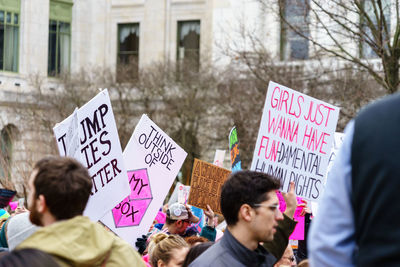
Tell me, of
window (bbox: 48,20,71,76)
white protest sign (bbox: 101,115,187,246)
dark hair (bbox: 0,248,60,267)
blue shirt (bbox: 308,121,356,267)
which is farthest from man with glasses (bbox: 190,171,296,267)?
window (bbox: 48,20,71,76)

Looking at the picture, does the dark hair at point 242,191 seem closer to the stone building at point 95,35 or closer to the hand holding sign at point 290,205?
the hand holding sign at point 290,205

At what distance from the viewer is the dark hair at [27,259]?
2792 millimetres

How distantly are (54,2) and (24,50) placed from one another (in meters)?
2.87

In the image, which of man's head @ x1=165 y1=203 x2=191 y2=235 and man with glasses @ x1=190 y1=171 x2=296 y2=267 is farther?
man's head @ x1=165 y1=203 x2=191 y2=235

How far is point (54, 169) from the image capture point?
11.3 feet

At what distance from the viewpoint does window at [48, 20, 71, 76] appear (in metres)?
37.0

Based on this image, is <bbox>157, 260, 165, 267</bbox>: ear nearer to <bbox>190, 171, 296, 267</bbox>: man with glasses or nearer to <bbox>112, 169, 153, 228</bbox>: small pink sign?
<bbox>190, 171, 296, 267</bbox>: man with glasses

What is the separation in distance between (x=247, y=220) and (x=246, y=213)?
38 millimetres

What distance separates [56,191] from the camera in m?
3.41

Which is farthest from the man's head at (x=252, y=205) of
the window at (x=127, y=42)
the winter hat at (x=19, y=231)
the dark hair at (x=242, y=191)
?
the window at (x=127, y=42)

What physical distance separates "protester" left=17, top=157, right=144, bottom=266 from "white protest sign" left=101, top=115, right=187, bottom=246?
3650 mm

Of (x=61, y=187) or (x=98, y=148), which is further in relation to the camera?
(x=98, y=148)

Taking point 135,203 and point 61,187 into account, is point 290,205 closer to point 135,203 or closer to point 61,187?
point 61,187

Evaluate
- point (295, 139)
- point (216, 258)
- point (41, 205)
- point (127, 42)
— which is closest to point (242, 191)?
point (216, 258)
